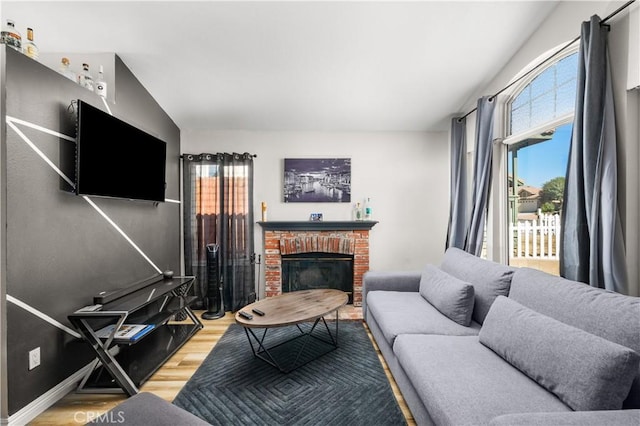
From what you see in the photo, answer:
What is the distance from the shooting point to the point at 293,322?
2.15 meters

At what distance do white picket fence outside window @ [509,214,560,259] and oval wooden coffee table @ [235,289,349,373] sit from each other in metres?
1.83

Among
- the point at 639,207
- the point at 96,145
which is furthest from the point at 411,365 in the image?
the point at 96,145

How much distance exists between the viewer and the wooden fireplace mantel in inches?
149

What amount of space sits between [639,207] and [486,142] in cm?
144

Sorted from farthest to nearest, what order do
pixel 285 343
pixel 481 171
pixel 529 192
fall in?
pixel 481 171, pixel 285 343, pixel 529 192

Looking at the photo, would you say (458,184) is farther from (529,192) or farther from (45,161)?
(45,161)

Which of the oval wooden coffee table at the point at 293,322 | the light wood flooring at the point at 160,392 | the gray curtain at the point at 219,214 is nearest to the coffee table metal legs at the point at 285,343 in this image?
the oval wooden coffee table at the point at 293,322

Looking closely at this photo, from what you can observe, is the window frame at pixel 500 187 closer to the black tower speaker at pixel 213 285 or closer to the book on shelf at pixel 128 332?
the black tower speaker at pixel 213 285

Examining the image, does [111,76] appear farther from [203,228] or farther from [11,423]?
[11,423]

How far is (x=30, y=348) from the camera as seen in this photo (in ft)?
5.84

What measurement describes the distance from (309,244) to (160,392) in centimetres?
230

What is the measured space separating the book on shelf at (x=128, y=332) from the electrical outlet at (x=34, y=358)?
323mm

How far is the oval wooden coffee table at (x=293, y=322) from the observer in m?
2.19

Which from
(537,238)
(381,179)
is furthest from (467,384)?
(381,179)
